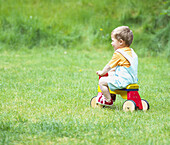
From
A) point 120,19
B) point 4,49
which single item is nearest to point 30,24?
point 4,49

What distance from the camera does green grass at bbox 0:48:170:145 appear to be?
2.95m

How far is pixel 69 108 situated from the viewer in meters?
4.02

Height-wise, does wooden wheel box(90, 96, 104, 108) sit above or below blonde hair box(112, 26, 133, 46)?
below

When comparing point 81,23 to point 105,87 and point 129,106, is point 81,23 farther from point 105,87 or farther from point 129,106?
point 129,106

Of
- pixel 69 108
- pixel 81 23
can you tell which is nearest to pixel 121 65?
pixel 69 108

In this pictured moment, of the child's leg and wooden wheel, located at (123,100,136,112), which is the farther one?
the child's leg

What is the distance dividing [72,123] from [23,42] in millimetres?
6801

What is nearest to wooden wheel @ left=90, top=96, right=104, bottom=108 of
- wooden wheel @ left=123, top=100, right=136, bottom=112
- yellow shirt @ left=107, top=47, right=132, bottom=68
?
wooden wheel @ left=123, top=100, right=136, bottom=112

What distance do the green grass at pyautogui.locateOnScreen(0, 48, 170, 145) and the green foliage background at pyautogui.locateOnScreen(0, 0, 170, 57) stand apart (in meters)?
2.03

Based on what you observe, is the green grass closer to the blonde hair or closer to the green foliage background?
the blonde hair

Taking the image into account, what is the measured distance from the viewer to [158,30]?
32.4 feet

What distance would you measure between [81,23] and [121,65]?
714 centimetres

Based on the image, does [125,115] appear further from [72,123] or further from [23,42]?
[23,42]

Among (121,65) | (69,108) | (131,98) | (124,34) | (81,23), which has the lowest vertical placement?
(69,108)
